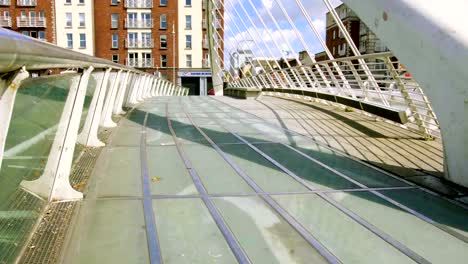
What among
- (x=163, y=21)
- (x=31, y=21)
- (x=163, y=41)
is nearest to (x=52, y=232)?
(x=163, y=41)

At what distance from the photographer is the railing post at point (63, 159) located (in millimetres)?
A: 2977

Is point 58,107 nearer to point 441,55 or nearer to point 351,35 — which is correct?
point 441,55

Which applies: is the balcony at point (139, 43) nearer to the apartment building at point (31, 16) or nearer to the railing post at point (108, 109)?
the apartment building at point (31, 16)

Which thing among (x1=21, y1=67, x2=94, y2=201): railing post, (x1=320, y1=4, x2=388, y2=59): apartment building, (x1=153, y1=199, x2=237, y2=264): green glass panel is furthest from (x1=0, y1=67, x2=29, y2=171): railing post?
(x1=320, y1=4, x2=388, y2=59): apartment building

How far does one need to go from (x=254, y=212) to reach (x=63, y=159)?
134cm

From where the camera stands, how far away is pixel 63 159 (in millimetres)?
3117

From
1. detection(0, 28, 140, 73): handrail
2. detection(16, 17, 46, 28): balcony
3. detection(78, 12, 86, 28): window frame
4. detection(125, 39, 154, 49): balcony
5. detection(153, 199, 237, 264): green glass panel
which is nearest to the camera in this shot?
detection(0, 28, 140, 73): handrail

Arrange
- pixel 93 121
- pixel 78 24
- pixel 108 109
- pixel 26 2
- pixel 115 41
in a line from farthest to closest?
pixel 26 2
pixel 115 41
pixel 78 24
pixel 108 109
pixel 93 121

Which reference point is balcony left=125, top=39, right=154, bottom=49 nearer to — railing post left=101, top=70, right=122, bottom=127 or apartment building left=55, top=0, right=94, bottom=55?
apartment building left=55, top=0, right=94, bottom=55

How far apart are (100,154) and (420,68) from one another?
121 inches

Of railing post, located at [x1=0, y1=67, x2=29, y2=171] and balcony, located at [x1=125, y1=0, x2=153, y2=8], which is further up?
balcony, located at [x1=125, y1=0, x2=153, y2=8]

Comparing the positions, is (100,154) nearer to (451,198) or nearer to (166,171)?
(166,171)

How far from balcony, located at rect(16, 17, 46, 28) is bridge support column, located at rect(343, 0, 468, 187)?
55.0 meters

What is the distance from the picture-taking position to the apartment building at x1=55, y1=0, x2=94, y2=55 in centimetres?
5141
